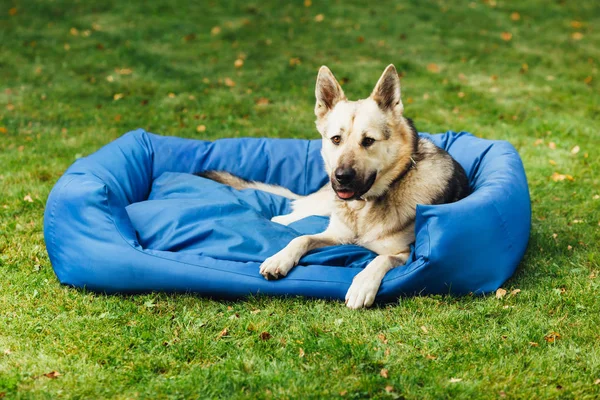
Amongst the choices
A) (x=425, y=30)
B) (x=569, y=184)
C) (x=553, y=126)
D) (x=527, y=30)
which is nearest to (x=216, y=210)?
(x=569, y=184)

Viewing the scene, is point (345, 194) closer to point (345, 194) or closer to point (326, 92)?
point (345, 194)

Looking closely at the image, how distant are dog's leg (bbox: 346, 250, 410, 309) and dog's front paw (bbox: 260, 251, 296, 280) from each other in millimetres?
470

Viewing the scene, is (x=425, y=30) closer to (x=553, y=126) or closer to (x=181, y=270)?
(x=553, y=126)

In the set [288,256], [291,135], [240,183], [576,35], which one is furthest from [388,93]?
[576,35]

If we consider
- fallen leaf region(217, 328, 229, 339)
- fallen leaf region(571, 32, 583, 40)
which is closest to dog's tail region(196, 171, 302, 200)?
fallen leaf region(217, 328, 229, 339)

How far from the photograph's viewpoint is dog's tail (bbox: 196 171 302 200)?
6129mm

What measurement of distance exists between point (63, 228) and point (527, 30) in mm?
11441

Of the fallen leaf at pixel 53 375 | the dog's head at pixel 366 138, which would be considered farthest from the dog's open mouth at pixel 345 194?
the fallen leaf at pixel 53 375

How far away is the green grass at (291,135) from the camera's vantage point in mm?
3480

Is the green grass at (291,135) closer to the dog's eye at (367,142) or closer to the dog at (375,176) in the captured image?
the dog at (375,176)

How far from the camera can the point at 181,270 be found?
169 inches

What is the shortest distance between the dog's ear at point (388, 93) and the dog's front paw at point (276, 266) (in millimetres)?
1373

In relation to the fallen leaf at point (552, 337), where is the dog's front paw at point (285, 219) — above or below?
below

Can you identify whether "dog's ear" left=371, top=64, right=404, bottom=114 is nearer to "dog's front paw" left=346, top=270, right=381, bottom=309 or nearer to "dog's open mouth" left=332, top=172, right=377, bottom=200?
"dog's open mouth" left=332, top=172, right=377, bottom=200
